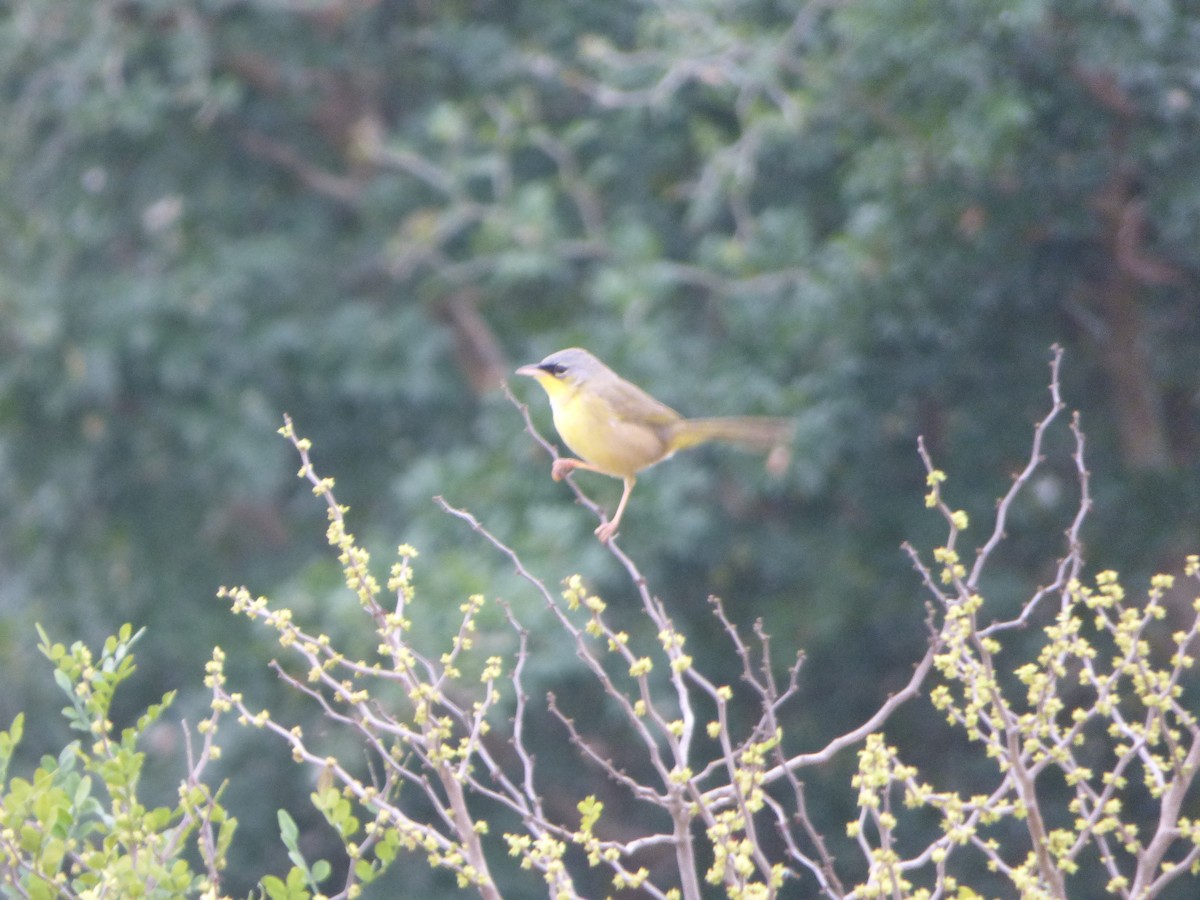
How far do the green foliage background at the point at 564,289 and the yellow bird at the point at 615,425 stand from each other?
93 centimetres

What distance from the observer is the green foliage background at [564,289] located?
5691 millimetres

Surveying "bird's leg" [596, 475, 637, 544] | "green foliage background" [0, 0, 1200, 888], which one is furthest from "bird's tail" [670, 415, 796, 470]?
A: "green foliage background" [0, 0, 1200, 888]

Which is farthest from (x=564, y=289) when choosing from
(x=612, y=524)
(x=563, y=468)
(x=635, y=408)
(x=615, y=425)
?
(x=612, y=524)

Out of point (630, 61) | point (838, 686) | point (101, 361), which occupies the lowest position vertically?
point (838, 686)

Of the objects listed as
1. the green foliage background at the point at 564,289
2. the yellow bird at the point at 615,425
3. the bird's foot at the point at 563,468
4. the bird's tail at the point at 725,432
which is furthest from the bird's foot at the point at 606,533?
the green foliage background at the point at 564,289

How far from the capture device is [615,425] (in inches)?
179

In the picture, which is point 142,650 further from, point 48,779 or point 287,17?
point 48,779

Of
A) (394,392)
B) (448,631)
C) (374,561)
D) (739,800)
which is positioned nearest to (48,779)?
(739,800)

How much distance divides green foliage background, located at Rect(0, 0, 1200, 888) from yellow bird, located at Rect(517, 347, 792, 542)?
3.06 feet

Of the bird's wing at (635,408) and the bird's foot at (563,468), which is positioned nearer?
the bird's foot at (563,468)

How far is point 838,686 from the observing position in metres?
7.18

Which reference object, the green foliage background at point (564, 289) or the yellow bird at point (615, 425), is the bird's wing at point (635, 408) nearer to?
the yellow bird at point (615, 425)

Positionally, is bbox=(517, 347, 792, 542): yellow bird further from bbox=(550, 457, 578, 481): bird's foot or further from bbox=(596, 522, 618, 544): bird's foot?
bbox=(596, 522, 618, 544): bird's foot

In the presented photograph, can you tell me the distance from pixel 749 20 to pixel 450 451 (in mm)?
2184
